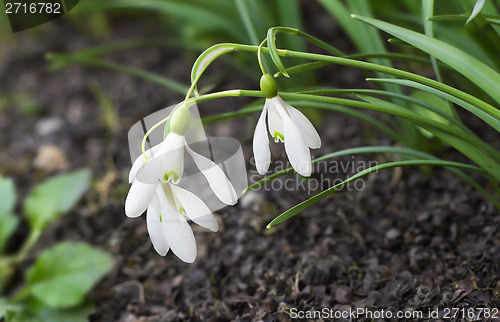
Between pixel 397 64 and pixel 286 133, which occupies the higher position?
pixel 397 64

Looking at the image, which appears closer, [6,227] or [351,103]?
[351,103]

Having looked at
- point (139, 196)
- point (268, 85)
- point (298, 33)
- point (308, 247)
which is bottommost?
point (308, 247)

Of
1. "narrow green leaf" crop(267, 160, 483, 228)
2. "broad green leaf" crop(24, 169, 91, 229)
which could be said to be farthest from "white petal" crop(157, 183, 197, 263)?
"broad green leaf" crop(24, 169, 91, 229)

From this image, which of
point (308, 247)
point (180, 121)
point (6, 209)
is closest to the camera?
point (180, 121)

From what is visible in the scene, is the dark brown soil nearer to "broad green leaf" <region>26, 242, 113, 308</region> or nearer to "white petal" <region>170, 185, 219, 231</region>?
"broad green leaf" <region>26, 242, 113, 308</region>

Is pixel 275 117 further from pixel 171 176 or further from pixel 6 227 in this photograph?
pixel 6 227

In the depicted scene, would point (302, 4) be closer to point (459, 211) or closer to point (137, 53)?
point (137, 53)

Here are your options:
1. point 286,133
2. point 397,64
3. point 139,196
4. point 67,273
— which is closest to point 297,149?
point 286,133

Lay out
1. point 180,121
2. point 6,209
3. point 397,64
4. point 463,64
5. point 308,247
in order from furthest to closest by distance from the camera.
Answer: point 397,64 → point 6,209 → point 308,247 → point 463,64 → point 180,121
